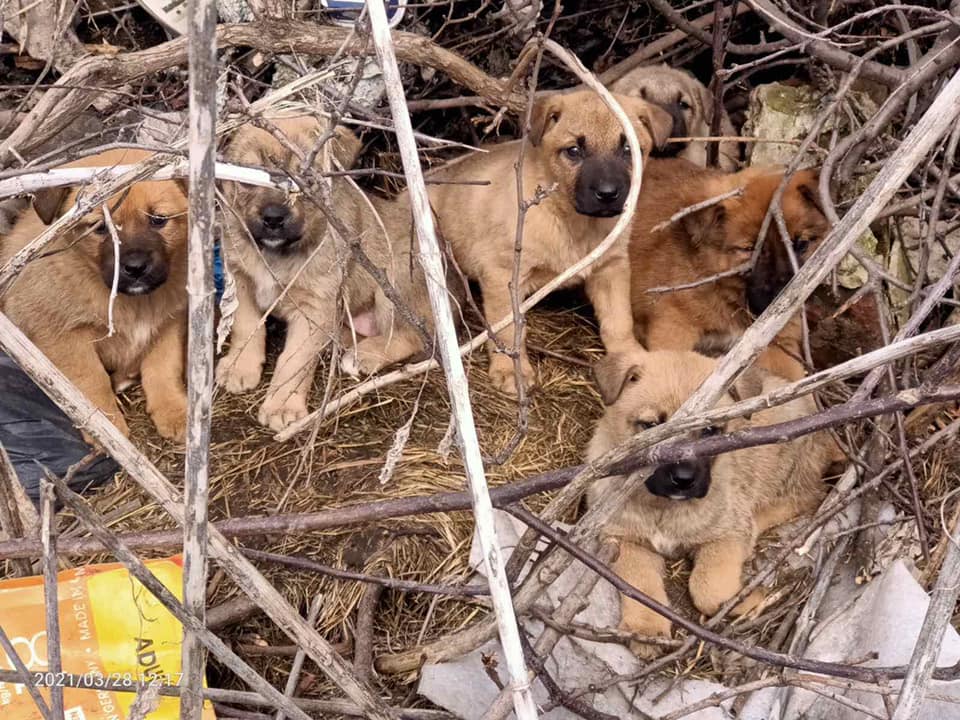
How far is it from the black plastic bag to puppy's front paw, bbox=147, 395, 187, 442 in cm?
29

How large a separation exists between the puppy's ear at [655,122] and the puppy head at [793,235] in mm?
589

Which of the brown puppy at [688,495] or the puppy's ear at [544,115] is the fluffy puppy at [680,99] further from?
the brown puppy at [688,495]

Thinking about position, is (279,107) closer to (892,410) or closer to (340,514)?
(340,514)

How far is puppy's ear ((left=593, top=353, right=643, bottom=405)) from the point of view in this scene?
389 cm

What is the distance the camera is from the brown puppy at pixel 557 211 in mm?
4340

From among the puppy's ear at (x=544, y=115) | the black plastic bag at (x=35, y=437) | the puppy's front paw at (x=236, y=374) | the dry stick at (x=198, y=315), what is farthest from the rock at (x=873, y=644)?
the black plastic bag at (x=35, y=437)

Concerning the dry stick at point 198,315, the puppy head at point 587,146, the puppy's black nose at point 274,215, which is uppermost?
the dry stick at point 198,315

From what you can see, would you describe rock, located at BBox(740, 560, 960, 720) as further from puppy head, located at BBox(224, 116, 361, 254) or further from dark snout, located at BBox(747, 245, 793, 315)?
puppy head, located at BBox(224, 116, 361, 254)

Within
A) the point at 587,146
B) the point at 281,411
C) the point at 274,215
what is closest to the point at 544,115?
the point at 587,146

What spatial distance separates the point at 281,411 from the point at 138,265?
0.79 meters

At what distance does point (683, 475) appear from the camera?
3.53m

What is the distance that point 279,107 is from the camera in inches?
138

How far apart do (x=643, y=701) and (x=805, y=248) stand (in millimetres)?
2077

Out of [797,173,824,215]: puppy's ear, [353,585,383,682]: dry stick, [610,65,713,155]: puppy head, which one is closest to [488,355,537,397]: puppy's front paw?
[353,585,383,682]: dry stick
